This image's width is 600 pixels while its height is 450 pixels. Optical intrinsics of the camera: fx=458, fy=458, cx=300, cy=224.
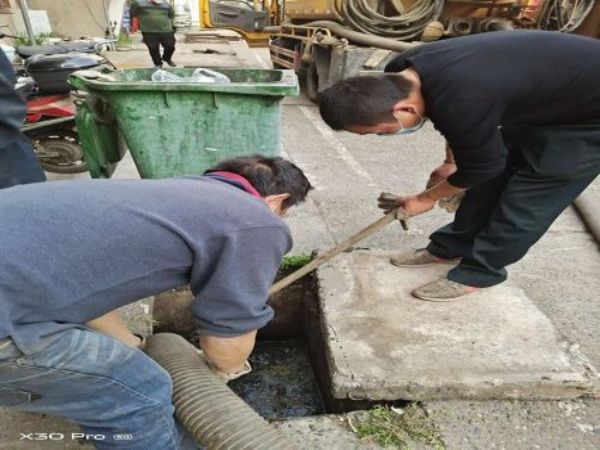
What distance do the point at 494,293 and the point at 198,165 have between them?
2116 mm

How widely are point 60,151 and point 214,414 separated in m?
3.42

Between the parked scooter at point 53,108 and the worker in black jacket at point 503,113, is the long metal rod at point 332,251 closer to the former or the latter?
the worker in black jacket at point 503,113

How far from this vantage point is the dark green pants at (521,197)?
2076mm

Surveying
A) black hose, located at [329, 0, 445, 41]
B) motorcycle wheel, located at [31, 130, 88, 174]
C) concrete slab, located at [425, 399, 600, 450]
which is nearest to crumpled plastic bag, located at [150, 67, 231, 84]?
motorcycle wheel, located at [31, 130, 88, 174]

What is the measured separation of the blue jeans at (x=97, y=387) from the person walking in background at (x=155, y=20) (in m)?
7.37

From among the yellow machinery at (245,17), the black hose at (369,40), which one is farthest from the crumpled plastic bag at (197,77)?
the yellow machinery at (245,17)

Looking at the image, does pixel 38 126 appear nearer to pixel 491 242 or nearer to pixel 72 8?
pixel 491 242

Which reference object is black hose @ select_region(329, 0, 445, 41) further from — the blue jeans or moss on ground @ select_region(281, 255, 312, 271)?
the blue jeans

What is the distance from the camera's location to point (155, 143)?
10.3 feet

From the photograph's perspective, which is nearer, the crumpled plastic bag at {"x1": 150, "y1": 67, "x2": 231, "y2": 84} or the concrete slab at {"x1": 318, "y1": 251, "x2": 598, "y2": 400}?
the concrete slab at {"x1": 318, "y1": 251, "x2": 598, "y2": 400}

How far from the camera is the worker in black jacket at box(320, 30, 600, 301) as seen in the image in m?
1.79

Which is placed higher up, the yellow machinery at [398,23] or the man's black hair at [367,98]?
the man's black hair at [367,98]

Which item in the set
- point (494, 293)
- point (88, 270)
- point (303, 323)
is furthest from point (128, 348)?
point (494, 293)

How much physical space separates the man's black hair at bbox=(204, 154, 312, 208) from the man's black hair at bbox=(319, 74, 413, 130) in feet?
1.41
